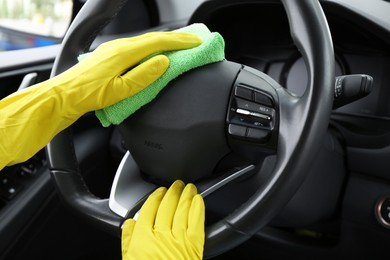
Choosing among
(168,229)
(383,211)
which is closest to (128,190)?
(168,229)

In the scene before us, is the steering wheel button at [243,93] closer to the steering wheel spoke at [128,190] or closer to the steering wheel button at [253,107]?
the steering wheel button at [253,107]

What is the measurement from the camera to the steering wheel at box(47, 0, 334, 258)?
64 cm

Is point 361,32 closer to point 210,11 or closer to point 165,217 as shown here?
point 210,11

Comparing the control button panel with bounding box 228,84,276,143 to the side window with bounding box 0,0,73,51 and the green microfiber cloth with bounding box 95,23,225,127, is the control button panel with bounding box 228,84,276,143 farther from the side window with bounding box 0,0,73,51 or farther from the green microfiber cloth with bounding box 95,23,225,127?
the side window with bounding box 0,0,73,51

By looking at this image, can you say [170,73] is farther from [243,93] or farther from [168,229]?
[168,229]

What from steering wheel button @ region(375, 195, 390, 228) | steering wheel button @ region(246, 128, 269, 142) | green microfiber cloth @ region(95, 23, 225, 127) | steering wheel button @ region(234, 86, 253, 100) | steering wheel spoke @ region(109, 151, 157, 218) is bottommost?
steering wheel button @ region(375, 195, 390, 228)

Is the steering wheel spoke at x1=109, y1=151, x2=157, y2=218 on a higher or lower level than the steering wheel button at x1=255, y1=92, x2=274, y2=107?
lower

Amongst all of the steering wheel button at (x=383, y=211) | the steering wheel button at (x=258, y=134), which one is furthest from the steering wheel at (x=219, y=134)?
the steering wheel button at (x=383, y=211)

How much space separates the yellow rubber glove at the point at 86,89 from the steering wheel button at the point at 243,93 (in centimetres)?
10

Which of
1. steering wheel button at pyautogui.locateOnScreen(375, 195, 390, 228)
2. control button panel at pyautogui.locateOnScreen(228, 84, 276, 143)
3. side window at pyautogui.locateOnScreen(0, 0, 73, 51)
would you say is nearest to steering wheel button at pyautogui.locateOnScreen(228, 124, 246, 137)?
control button panel at pyautogui.locateOnScreen(228, 84, 276, 143)

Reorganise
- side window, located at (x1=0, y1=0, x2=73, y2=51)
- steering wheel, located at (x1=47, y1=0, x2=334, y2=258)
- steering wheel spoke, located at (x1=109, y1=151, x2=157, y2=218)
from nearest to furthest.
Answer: steering wheel, located at (x1=47, y1=0, x2=334, y2=258) → steering wheel spoke, located at (x1=109, y1=151, x2=157, y2=218) → side window, located at (x1=0, y1=0, x2=73, y2=51)

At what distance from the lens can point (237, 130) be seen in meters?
0.73

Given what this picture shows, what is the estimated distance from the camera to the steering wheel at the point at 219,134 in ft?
2.09

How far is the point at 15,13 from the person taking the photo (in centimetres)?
149
